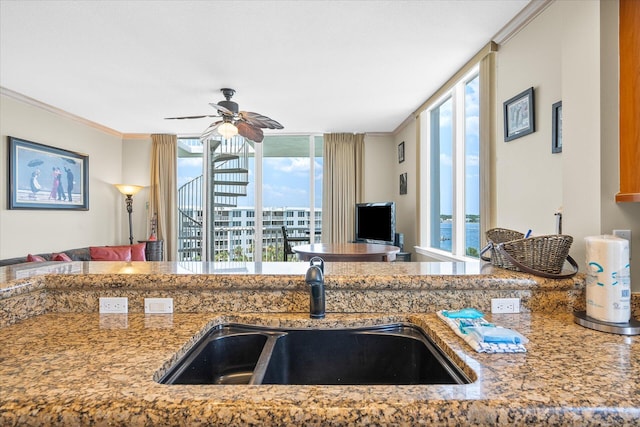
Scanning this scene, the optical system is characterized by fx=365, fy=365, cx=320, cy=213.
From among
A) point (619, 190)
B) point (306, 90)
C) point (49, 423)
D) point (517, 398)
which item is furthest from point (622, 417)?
point (306, 90)

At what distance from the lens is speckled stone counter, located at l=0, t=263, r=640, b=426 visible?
637 millimetres

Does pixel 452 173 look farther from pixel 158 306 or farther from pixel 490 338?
pixel 158 306

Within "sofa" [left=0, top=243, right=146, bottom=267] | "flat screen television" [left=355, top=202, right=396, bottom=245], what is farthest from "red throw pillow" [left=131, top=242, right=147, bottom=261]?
"flat screen television" [left=355, top=202, right=396, bottom=245]

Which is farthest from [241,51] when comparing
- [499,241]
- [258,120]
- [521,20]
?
[499,241]

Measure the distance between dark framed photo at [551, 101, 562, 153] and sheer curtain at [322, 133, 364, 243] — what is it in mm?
3778

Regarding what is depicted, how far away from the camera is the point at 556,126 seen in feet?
6.98

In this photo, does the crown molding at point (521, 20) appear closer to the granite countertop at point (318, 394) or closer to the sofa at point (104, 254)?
the granite countertop at point (318, 394)

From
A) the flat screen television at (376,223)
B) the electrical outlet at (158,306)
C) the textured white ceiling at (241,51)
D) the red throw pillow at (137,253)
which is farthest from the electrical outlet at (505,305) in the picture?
the red throw pillow at (137,253)

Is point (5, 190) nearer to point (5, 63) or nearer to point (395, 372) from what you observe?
point (5, 63)

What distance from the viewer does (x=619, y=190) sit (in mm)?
1176

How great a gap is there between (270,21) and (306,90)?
1407 millimetres

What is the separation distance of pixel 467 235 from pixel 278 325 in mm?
2904

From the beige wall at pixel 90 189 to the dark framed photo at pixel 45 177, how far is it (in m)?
0.07

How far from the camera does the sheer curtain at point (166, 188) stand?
5.86m
